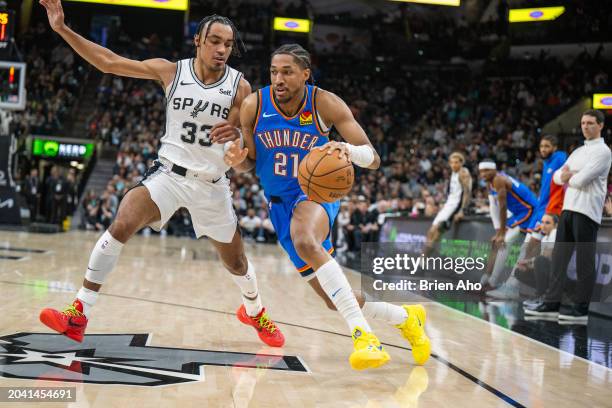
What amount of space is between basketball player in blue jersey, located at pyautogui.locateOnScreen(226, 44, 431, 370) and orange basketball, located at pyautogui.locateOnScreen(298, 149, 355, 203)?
195 mm

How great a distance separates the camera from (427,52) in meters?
29.3

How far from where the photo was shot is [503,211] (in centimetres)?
812

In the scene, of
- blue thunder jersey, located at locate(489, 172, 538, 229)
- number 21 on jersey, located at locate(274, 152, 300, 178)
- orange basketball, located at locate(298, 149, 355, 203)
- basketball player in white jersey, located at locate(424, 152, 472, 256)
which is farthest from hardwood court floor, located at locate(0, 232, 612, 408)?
basketball player in white jersey, located at locate(424, 152, 472, 256)

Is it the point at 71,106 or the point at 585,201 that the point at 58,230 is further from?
the point at 585,201

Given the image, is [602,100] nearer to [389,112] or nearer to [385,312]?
[389,112]

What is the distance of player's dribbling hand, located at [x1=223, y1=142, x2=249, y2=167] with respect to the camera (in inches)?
159

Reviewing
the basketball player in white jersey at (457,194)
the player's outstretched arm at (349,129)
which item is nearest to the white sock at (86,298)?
the player's outstretched arm at (349,129)

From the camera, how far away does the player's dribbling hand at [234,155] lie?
404 centimetres

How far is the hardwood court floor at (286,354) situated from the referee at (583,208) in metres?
1.07

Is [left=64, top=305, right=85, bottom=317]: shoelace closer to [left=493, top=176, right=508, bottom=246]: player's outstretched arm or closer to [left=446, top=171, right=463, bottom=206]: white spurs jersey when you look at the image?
[left=493, top=176, right=508, bottom=246]: player's outstretched arm

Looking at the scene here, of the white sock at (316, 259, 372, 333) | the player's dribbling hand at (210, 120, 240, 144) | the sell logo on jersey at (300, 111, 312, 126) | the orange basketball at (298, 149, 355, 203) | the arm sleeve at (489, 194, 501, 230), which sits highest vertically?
the sell logo on jersey at (300, 111, 312, 126)

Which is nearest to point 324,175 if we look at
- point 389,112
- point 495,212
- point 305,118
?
point 305,118

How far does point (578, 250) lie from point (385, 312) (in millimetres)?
3038

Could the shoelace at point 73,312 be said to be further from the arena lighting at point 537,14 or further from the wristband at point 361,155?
the arena lighting at point 537,14
